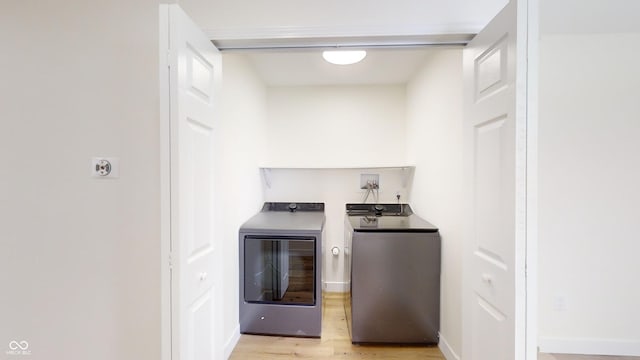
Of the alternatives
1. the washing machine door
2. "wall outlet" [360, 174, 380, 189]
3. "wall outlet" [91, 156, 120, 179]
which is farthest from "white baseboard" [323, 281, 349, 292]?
"wall outlet" [91, 156, 120, 179]

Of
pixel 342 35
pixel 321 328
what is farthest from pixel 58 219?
pixel 321 328

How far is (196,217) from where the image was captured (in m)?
1.18

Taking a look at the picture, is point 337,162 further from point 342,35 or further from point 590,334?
point 590,334

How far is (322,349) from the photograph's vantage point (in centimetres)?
212

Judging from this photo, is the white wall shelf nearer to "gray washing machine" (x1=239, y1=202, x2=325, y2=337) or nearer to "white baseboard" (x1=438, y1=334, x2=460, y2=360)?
"gray washing machine" (x1=239, y1=202, x2=325, y2=337)

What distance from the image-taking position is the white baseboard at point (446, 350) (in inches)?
74.0

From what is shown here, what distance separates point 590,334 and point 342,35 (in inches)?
111

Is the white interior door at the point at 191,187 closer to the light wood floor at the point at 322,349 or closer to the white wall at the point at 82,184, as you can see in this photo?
the white wall at the point at 82,184

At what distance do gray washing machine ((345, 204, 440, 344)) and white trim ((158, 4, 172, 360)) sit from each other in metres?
1.42

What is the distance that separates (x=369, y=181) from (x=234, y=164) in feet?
5.45

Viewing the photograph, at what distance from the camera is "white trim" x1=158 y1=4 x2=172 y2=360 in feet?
3.26

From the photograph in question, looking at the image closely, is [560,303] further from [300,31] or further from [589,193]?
[300,31]

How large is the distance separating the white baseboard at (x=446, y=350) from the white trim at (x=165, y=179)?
1831 millimetres

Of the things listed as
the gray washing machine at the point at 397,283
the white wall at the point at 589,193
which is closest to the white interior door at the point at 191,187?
the gray washing machine at the point at 397,283
